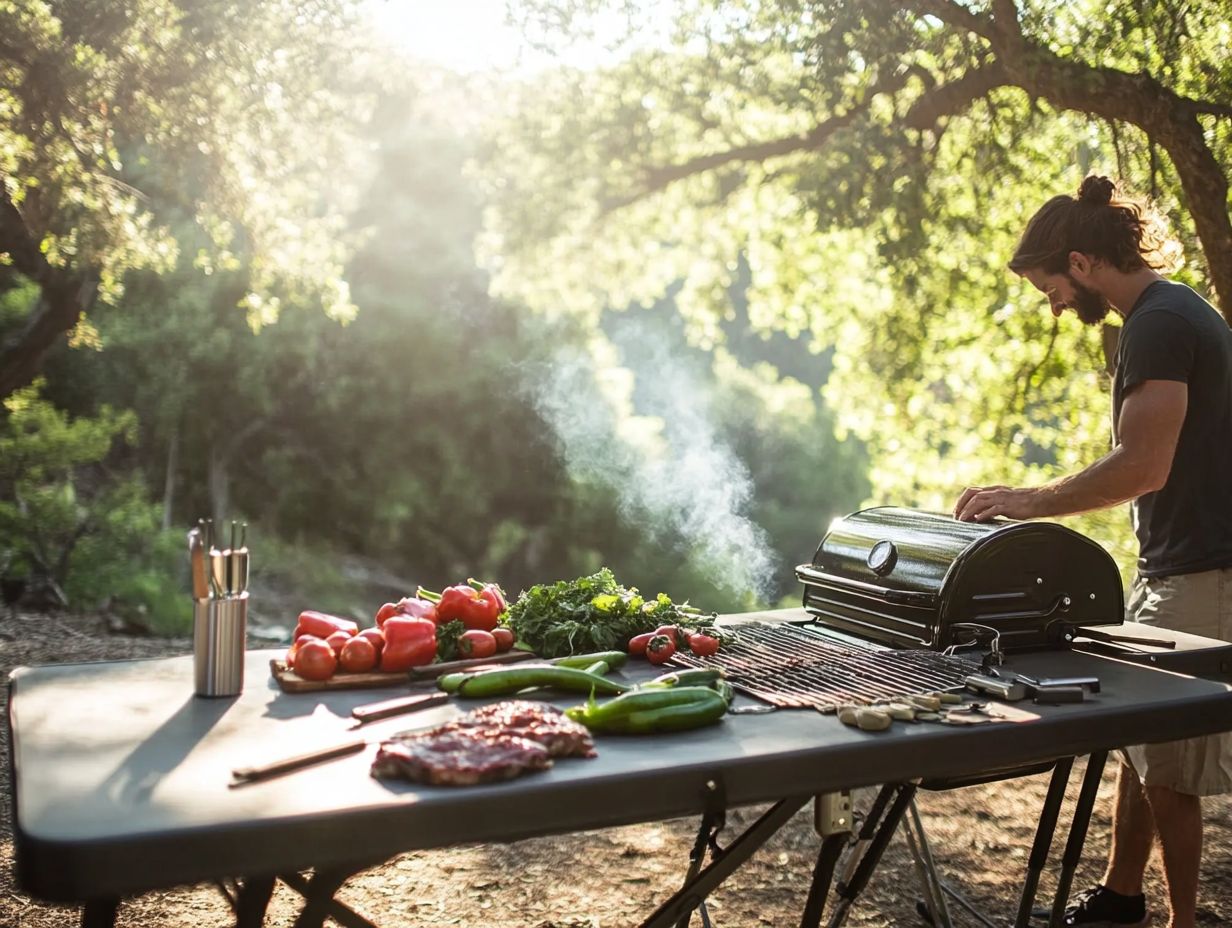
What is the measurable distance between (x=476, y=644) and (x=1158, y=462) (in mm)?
1946

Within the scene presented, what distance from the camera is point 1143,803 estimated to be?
3439mm

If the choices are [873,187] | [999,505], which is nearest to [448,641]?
[999,505]

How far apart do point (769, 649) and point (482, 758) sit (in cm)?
126

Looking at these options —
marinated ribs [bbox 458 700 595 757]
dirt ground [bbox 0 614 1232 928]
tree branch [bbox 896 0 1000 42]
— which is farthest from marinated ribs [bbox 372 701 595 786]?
tree branch [bbox 896 0 1000 42]

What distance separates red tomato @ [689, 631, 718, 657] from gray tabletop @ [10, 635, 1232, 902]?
502mm

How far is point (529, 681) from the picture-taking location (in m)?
2.52

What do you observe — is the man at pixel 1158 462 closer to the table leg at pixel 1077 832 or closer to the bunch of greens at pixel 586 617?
the table leg at pixel 1077 832

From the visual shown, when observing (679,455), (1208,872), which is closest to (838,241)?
(1208,872)

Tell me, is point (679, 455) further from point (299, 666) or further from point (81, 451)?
point (299, 666)

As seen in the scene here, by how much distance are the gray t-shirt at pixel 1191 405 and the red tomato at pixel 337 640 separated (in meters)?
2.29

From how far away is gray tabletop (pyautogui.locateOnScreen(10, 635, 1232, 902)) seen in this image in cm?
165

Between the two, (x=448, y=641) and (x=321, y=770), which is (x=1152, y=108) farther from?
(x=321, y=770)

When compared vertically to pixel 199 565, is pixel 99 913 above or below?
below

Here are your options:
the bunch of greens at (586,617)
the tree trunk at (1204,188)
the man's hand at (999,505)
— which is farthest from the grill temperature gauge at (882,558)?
the tree trunk at (1204,188)
